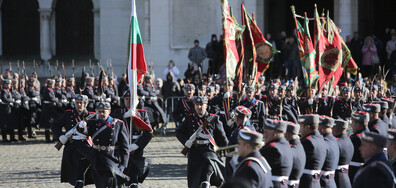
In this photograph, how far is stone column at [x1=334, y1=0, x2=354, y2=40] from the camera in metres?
26.1

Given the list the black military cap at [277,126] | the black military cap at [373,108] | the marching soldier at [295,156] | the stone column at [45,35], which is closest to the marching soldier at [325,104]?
the black military cap at [373,108]

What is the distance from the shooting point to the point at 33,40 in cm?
2939

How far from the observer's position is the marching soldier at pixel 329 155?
9.22 m

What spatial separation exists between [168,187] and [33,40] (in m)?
18.0

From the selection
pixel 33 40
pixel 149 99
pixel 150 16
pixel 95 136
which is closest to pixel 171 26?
pixel 150 16

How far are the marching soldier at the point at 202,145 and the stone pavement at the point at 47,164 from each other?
1.87 meters

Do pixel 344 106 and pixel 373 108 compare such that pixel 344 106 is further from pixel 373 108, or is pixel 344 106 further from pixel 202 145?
pixel 202 145

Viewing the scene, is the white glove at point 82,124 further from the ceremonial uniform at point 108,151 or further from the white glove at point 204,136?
the white glove at point 204,136

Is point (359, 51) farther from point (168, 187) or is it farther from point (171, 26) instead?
point (168, 187)

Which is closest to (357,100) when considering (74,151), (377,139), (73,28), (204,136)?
(204,136)

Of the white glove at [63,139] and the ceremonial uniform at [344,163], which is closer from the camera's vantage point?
the ceremonial uniform at [344,163]

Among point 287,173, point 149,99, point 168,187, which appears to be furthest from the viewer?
point 149,99

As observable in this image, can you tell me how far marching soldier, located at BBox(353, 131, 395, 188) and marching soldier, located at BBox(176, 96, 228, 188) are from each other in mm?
4276

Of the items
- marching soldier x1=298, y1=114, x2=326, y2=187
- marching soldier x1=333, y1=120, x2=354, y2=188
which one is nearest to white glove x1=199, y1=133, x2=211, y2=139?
marching soldier x1=333, y1=120, x2=354, y2=188
